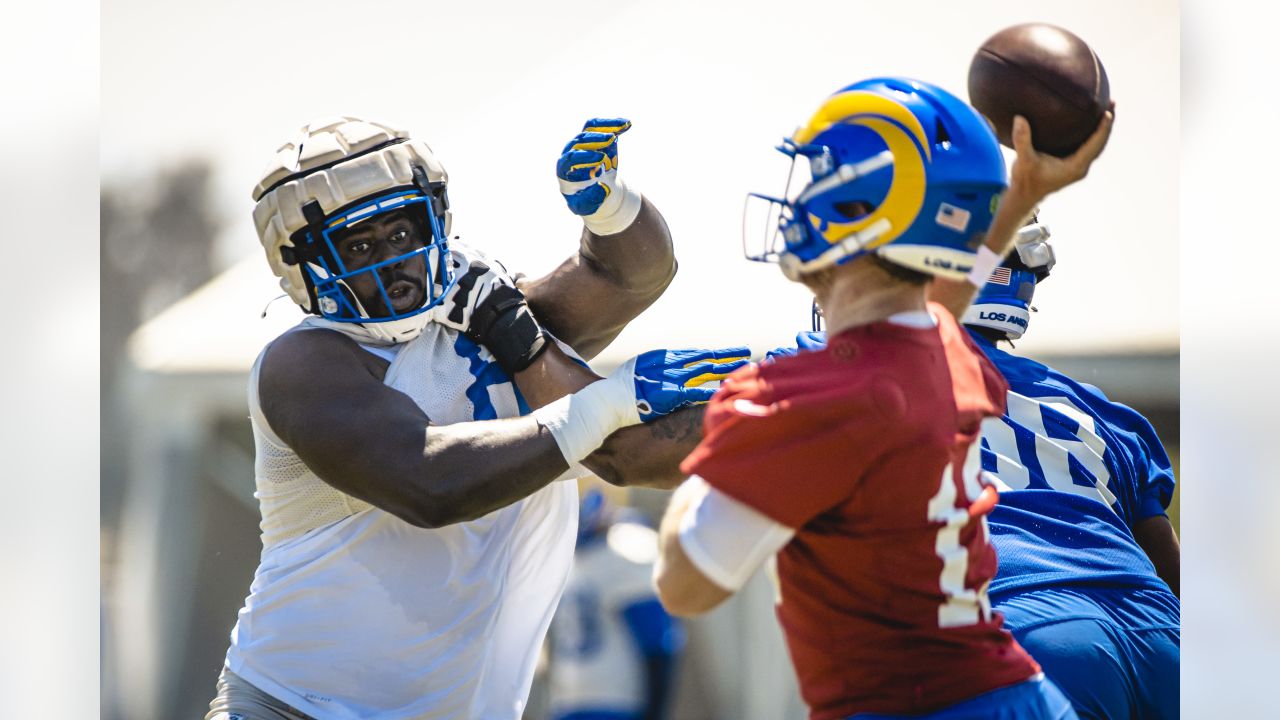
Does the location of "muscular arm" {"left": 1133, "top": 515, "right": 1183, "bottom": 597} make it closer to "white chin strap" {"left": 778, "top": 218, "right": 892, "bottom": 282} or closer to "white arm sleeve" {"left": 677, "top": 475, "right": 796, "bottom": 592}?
"white chin strap" {"left": 778, "top": 218, "right": 892, "bottom": 282}

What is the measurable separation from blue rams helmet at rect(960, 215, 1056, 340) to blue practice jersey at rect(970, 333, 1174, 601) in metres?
0.12

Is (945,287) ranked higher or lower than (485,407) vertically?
higher

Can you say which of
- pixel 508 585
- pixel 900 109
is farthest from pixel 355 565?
pixel 900 109

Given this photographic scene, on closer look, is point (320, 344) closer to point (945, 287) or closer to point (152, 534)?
point (945, 287)

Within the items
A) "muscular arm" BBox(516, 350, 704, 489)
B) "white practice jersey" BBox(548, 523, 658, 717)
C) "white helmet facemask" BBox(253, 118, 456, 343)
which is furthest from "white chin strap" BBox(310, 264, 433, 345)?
"white practice jersey" BBox(548, 523, 658, 717)

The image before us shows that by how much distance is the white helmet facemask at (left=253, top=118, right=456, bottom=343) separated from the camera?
2.62m

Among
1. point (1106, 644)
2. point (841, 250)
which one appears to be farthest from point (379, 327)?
point (1106, 644)

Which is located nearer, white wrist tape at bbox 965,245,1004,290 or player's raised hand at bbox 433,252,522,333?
white wrist tape at bbox 965,245,1004,290

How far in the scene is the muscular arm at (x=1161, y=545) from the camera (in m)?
3.01

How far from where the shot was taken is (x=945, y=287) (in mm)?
2102

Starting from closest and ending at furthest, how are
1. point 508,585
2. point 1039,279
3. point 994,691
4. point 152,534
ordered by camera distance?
point 994,691, point 508,585, point 1039,279, point 152,534

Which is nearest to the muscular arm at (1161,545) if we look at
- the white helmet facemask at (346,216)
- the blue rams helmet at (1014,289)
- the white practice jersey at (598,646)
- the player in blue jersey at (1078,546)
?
the player in blue jersey at (1078,546)
